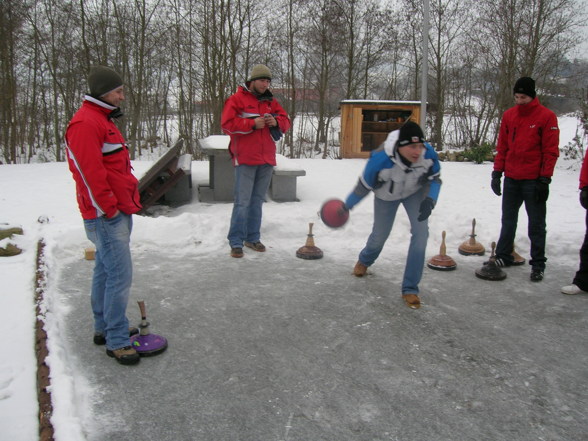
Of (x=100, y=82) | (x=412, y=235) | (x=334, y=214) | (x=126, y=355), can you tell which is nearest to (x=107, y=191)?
(x=100, y=82)

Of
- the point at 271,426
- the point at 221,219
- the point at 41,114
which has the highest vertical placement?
the point at 41,114

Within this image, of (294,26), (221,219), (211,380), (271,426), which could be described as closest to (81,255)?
(221,219)

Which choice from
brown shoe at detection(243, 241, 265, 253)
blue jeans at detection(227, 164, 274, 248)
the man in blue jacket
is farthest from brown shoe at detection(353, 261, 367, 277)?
blue jeans at detection(227, 164, 274, 248)

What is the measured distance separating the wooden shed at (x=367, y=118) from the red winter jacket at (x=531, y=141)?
10684 millimetres

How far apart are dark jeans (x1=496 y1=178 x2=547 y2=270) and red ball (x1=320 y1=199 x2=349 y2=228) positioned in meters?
1.99

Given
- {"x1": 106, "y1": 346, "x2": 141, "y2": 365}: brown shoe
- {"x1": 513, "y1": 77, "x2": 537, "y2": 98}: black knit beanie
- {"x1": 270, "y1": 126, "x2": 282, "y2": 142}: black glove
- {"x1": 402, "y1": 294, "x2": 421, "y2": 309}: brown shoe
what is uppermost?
{"x1": 513, "y1": 77, "x2": 537, "y2": 98}: black knit beanie

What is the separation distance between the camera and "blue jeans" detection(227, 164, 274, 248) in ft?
18.5

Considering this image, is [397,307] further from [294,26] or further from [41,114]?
[41,114]

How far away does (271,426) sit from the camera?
2.51m

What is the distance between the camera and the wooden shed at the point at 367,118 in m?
15.7

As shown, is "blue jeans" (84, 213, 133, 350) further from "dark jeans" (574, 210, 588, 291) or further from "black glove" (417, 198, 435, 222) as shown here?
"dark jeans" (574, 210, 588, 291)

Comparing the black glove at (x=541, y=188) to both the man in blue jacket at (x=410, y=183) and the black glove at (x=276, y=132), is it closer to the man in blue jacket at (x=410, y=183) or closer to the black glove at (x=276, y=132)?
the man in blue jacket at (x=410, y=183)

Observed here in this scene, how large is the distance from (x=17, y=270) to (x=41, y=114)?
83.3ft

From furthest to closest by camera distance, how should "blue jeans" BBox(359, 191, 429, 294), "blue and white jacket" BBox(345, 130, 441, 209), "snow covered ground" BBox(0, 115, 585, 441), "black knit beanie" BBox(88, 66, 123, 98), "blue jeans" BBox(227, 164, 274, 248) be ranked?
"blue jeans" BBox(227, 164, 274, 248), "blue jeans" BBox(359, 191, 429, 294), "blue and white jacket" BBox(345, 130, 441, 209), "black knit beanie" BBox(88, 66, 123, 98), "snow covered ground" BBox(0, 115, 585, 441)
